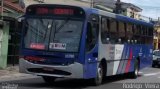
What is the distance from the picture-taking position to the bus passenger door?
17.0 metres

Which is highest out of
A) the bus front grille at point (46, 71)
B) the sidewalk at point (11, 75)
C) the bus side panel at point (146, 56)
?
the bus front grille at point (46, 71)

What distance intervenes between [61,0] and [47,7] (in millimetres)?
26752

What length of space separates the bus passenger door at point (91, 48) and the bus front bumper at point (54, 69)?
434 millimetres

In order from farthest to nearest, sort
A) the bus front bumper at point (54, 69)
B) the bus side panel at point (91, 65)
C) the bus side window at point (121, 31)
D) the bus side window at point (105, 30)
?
the bus side window at point (121, 31) < the bus side window at point (105, 30) < the bus side panel at point (91, 65) < the bus front bumper at point (54, 69)

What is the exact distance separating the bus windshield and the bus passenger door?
1.59ft

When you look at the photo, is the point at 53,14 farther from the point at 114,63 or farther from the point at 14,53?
the point at 14,53

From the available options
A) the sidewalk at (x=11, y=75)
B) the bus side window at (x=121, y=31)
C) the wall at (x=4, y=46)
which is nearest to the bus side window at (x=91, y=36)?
the bus side window at (x=121, y=31)

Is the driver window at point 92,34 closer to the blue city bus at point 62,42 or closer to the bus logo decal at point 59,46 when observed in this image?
the blue city bus at point 62,42

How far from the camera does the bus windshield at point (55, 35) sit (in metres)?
16.6

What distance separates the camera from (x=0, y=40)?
26312 millimetres

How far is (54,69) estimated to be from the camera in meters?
16.7

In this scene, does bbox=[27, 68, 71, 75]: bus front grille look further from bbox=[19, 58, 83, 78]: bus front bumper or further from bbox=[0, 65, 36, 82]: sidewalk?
bbox=[0, 65, 36, 82]: sidewalk

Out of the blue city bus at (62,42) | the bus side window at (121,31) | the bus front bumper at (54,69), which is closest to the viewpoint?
the bus front bumper at (54,69)

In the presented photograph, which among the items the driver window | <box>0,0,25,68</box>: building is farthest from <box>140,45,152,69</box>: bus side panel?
the driver window
